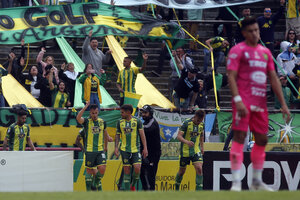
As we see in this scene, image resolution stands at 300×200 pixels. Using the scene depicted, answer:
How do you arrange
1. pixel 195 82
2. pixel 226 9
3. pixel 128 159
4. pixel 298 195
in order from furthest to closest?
pixel 226 9 → pixel 195 82 → pixel 128 159 → pixel 298 195

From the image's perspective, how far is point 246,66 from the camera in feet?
32.4

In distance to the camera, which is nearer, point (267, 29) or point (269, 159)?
point (269, 159)

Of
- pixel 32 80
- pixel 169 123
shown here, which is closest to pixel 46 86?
pixel 32 80

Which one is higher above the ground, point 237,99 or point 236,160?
point 237,99

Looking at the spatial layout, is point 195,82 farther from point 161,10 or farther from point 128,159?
point 161,10

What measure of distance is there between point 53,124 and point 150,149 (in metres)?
Result: 3.10

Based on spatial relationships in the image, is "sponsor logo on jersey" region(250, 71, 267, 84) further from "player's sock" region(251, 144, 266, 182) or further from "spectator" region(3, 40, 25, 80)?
"spectator" region(3, 40, 25, 80)

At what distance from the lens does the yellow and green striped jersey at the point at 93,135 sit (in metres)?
16.3

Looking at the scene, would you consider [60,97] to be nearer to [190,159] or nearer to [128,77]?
[128,77]

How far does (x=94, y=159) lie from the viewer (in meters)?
16.3

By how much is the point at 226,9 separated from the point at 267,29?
2.76 metres

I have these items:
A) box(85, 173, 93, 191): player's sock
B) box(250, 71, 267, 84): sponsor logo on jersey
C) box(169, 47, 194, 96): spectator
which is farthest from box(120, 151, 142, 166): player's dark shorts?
box(250, 71, 267, 84): sponsor logo on jersey

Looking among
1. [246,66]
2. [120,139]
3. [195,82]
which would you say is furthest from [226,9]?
[246,66]

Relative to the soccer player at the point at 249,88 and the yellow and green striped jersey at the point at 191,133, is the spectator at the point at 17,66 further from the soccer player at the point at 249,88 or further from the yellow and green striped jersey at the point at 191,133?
the soccer player at the point at 249,88
